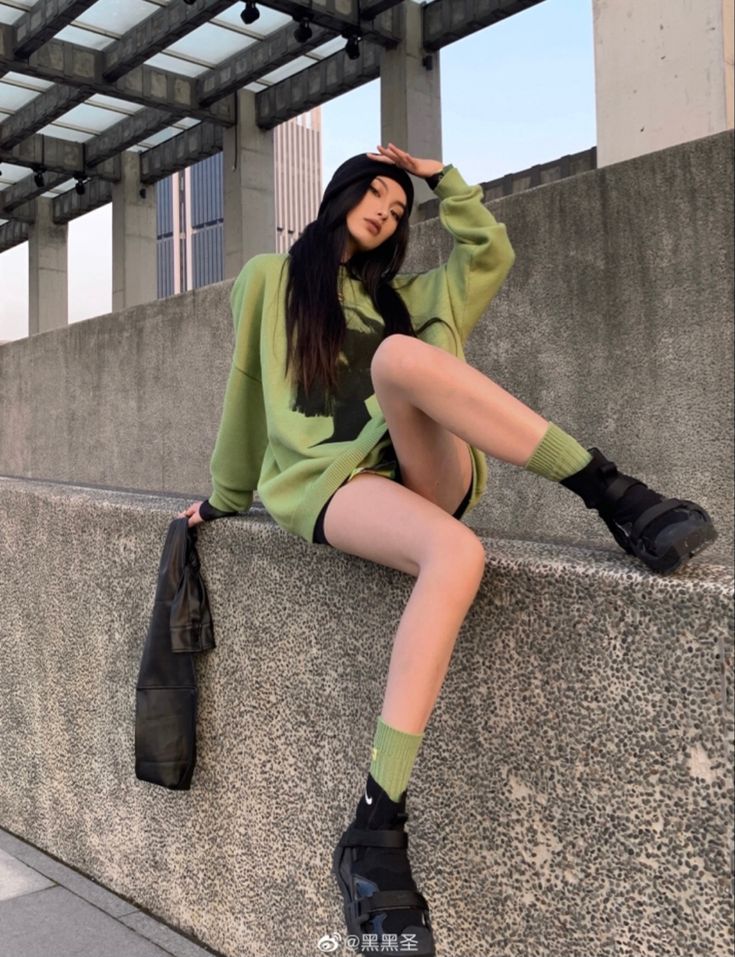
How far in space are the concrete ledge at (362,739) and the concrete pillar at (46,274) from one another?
24.4 metres

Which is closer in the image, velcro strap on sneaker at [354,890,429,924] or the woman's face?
velcro strap on sneaker at [354,890,429,924]

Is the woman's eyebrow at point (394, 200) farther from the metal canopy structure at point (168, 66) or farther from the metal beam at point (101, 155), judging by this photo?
the metal beam at point (101, 155)

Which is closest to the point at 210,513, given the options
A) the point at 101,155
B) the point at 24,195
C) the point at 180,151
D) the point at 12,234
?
the point at 180,151

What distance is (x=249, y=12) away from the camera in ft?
44.2

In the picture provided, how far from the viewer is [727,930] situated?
1299 mm

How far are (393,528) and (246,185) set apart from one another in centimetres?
1861

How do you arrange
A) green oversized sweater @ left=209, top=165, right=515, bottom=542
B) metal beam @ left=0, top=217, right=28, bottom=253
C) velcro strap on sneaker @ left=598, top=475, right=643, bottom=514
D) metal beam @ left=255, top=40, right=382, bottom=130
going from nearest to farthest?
1. velcro strap on sneaker @ left=598, top=475, right=643, bottom=514
2. green oversized sweater @ left=209, top=165, right=515, bottom=542
3. metal beam @ left=255, top=40, right=382, bottom=130
4. metal beam @ left=0, top=217, right=28, bottom=253

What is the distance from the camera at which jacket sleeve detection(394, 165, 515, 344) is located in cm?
228

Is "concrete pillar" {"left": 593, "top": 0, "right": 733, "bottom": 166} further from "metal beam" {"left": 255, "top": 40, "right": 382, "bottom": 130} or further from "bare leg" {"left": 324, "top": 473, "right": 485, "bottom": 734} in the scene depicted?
"metal beam" {"left": 255, "top": 40, "right": 382, "bottom": 130}

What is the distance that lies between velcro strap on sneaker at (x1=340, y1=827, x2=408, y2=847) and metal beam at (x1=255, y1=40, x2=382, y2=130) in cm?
1618

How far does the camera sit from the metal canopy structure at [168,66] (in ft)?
47.8

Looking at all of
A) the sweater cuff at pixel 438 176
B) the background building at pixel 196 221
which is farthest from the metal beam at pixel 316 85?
the background building at pixel 196 221

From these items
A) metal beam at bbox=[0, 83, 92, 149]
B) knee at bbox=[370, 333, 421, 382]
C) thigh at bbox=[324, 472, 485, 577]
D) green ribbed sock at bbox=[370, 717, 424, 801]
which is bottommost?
green ribbed sock at bbox=[370, 717, 424, 801]

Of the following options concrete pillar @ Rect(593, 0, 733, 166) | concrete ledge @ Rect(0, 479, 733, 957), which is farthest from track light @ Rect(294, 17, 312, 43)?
concrete ledge @ Rect(0, 479, 733, 957)
